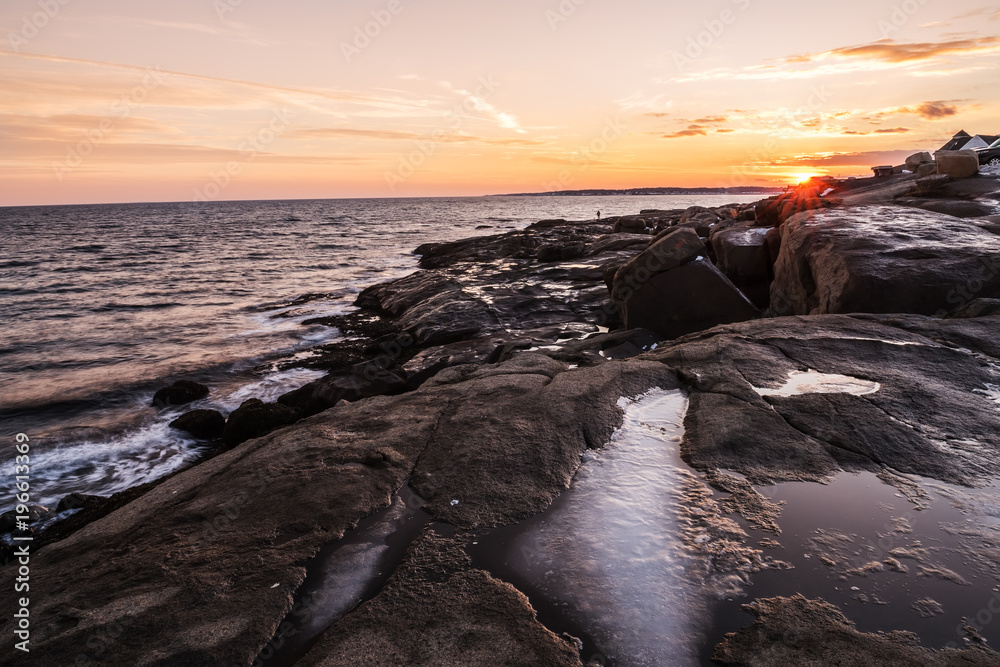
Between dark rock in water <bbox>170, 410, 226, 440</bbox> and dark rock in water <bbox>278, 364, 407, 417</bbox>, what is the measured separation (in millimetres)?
1055

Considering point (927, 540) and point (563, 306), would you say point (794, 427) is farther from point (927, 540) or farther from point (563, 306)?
point (563, 306)

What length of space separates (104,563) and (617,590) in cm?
356

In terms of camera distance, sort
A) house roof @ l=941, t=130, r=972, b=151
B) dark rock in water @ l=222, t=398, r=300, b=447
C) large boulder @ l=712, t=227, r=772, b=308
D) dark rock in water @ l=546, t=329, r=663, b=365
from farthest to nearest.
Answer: house roof @ l=941, t=130, r=972, b=151 < large boulder @ l=712, t=227, r=772, b=308 < dark rock in water @ l=546, t=329, r=663, b=365 < dark rock in water @ l=222, t=398, r=300, b=447

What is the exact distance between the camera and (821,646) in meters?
2.48

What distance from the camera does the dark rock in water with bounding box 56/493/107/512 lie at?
21.6ft

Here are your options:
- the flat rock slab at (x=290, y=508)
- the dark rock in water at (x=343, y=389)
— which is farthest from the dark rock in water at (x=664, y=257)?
the dark rock in water at (x=343, y=389)

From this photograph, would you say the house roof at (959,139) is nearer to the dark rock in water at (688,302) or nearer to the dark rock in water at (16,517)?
the dark rock in water at (688,302)

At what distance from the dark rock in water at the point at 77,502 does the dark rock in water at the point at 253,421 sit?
171 centimetres

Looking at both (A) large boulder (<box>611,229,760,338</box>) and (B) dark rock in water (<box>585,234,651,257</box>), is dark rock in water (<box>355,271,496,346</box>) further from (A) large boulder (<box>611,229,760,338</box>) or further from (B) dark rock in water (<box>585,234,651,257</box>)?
(B) dark rock in water (<box>585,234,651,257</box>)

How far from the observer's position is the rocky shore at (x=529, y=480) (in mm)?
2713

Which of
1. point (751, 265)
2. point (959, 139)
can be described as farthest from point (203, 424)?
point (959, 139)

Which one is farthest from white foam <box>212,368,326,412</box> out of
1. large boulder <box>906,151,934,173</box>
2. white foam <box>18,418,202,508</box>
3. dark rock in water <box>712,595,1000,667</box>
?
large boulder <box>906,151,934,173</box>

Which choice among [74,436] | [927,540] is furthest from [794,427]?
[74,436]

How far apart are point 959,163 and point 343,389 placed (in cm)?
1453
